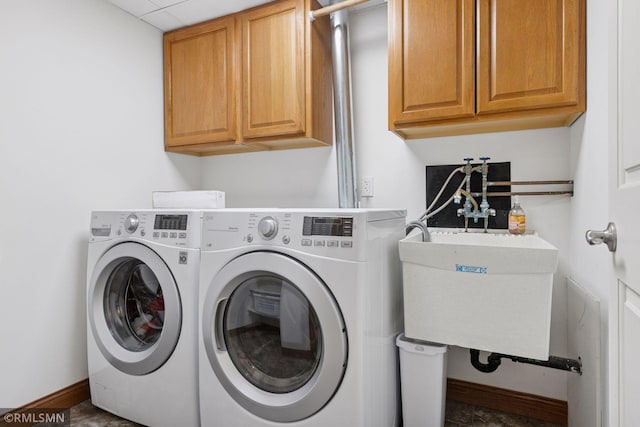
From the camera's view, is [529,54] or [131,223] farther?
[131,223]

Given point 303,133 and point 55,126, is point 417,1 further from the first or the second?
point 55,126

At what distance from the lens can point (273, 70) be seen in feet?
6.81

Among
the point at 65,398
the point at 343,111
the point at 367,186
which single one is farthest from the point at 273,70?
the point at 65,398

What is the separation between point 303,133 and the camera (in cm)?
202

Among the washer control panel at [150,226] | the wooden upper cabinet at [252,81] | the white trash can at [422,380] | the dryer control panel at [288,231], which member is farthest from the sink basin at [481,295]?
the wooden upper cabinet at [252,81]

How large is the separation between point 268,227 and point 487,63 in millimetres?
1189

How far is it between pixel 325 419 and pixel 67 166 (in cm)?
181

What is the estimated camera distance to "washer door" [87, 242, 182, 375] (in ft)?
5.31

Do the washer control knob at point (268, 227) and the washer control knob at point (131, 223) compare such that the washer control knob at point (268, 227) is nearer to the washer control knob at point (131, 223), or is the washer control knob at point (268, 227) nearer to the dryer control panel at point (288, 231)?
the dryer control panel at point (288, 231)

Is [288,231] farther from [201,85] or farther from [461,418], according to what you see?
[201,85]

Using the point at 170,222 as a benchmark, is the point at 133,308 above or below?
below

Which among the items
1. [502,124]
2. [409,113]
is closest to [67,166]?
[409,113]

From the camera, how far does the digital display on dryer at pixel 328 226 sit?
1.29 m

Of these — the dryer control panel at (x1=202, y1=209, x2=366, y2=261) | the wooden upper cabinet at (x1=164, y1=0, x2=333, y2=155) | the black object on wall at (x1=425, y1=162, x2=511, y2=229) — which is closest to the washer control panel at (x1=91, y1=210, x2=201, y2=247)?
the dryer control panel at (x1=202, y1=209, x2=366, y2=261)
